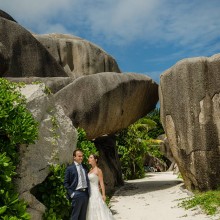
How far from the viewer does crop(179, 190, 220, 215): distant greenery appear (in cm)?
918

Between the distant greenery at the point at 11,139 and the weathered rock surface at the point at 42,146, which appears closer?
the distant greenery at the point at 11,139

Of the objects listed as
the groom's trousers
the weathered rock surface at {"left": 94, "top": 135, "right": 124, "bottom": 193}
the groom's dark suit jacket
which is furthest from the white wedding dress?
the weathered rock surface at {"left": 94, "top": 135, "right": 124, "bottom": 193}

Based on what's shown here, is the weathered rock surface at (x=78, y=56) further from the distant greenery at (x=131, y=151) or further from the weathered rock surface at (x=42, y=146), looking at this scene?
the weathered rock surface at (x=42, y=146)

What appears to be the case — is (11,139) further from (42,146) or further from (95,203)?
(95,203)

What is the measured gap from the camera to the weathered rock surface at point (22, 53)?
1323 centimetres

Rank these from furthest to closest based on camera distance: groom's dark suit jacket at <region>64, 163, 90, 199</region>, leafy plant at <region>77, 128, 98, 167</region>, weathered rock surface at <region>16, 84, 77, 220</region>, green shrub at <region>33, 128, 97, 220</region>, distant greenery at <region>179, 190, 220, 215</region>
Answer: distant greenery at <region>179, 190, 220, 215</region>, leafy plant at <region>77, 128, 98, 167</region>, green shrub at <region>33, 128, 97, 220</region>, groom's dark suit jacket at <region>64, 163, 90, 199</region>, weathered rock surface at <region>16, 84, 77, 220</region>

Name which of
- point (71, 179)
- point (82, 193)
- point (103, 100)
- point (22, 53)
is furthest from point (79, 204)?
point (22, 53)

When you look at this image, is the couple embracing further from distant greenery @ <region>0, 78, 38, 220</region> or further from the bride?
distant greenery @ <region>0, 78, 38, 220</region>

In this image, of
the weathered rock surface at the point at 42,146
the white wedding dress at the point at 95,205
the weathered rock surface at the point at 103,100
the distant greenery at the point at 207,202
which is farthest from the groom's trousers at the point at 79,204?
the weathered rock surface at the point at 103,100

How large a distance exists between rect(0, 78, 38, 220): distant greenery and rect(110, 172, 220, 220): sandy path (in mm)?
4392

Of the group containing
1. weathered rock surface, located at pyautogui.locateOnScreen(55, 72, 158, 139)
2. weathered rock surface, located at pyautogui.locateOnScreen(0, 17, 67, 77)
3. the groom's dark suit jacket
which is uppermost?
weathered rock surface, located at pyautogui.locateOnScreen(0, 17, 67, 77)

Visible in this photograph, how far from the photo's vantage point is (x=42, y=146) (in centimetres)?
662

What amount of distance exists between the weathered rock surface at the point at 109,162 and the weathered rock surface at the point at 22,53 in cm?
321

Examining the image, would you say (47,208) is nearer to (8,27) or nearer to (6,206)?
(6,206)
